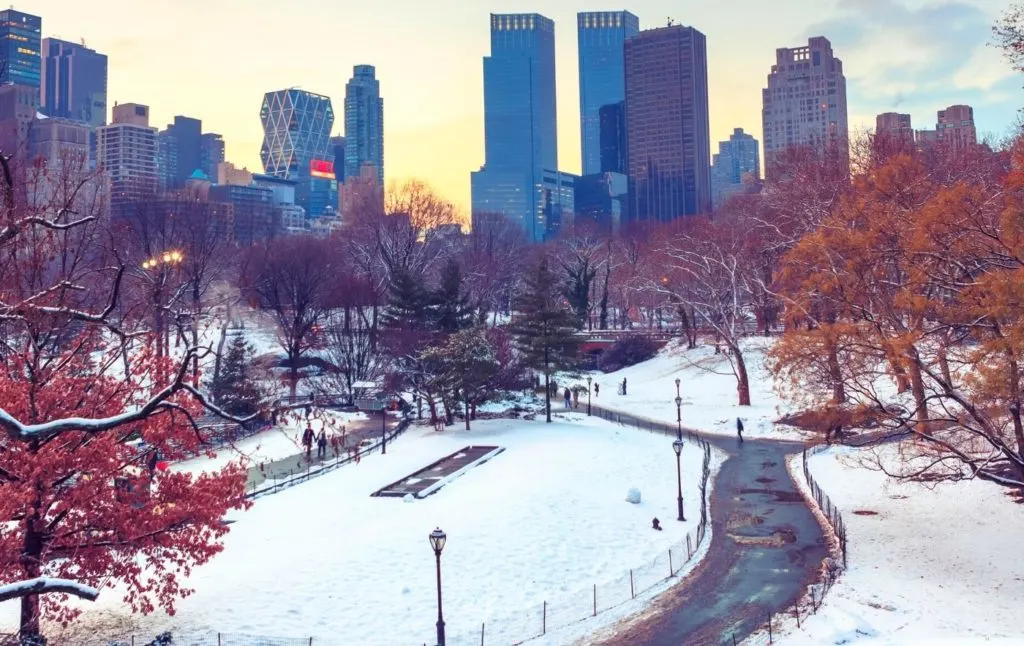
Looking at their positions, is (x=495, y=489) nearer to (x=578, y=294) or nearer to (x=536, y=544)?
(x=536, y=544)

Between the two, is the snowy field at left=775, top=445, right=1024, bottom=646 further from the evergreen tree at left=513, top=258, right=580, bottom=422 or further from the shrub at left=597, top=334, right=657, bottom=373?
the shrub at left=597, top=334, right=657, bottom=373

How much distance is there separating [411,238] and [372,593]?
54.7m

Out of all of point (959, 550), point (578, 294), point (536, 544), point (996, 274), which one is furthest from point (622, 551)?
point (578, 294)

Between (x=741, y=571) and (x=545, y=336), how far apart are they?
26.1 m

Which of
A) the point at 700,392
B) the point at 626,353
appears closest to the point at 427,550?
the point at 700,392

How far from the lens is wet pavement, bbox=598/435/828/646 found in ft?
60.8

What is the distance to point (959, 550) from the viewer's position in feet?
76.0

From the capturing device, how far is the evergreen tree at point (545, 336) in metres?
47.3

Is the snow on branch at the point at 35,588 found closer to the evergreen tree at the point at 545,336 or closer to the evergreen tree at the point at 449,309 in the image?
the evergreen tree at the point at 545,336

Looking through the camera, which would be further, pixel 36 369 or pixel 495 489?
pixel 495 489

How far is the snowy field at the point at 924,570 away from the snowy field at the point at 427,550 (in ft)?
18.9

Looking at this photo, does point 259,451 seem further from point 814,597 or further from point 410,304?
point 814,597

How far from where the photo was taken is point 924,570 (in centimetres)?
2169

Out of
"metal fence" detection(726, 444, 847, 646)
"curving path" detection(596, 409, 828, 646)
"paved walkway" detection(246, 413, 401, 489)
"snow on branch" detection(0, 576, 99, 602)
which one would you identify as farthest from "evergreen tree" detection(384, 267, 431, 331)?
"snow on branch" detection(0, 576, 99, 602)
